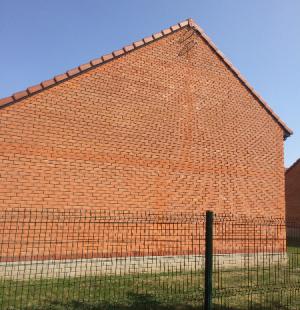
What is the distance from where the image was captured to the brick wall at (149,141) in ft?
26.6

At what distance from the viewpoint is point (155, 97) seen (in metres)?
10.1

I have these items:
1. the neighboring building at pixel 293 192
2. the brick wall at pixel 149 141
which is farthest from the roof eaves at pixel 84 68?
the neighboring building at pixel 293 192

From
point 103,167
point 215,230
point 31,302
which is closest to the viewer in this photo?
point 31,302

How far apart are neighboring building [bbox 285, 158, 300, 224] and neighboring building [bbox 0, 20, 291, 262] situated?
11.5 metres

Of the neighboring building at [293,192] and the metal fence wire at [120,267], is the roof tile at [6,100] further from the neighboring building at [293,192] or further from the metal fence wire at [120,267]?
the neighboring building at [293,192]

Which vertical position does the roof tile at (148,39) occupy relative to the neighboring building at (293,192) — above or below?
above

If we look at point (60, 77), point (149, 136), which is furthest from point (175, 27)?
point (60, 77)

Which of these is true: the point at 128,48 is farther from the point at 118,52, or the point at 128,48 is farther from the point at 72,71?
the point at 72,71

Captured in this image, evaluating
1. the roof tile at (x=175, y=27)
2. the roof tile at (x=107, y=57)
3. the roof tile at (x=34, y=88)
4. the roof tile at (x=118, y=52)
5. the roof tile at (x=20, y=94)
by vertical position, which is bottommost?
the roof tile at (x=20, y=94)

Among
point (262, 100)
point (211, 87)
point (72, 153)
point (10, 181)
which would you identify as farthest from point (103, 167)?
point (262, 100)

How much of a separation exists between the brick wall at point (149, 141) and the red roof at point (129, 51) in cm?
15

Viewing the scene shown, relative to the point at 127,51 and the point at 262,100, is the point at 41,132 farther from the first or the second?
the point at 262,100

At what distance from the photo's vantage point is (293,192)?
23.2 m

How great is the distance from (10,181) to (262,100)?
28.8 ft
